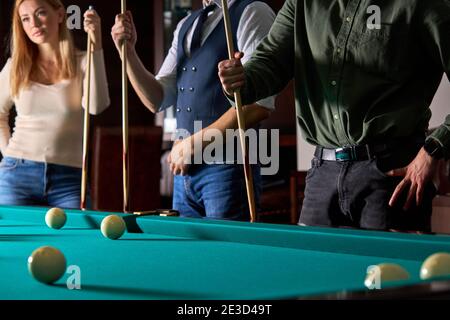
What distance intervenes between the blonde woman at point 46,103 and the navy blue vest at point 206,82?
1.62ft

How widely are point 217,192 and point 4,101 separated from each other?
1.13 metres

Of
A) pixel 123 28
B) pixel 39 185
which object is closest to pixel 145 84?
pixel 123 28

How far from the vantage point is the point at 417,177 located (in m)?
1.75

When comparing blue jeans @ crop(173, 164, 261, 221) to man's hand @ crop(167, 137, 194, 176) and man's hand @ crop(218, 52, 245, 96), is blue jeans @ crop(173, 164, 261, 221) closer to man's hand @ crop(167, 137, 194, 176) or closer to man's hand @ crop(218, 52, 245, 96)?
man's hand @ crop(167, 137, 194, 176)

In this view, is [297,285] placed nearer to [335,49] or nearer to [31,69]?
[335,49]

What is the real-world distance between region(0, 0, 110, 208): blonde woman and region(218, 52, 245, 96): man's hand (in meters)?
0.92

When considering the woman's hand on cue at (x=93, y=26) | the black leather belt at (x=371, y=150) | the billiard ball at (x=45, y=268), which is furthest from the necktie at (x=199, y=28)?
the billiard ball at (x=45, y=268)

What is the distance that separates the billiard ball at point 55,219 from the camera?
5.98 ft

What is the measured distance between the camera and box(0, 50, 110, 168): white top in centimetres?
271

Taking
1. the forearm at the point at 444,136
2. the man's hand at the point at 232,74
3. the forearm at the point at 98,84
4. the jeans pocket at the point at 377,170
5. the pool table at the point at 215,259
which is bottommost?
the pool table at the point at 215,259

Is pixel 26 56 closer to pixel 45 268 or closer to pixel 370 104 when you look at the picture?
pixel 370 104

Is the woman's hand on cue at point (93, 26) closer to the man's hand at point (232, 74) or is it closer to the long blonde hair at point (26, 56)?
the long blonde hair at point (26, 56)

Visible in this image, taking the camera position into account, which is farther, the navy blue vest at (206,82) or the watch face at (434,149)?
the navy blue vest at (206,82)

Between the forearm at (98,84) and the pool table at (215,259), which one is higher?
the forearm at (98,84)
